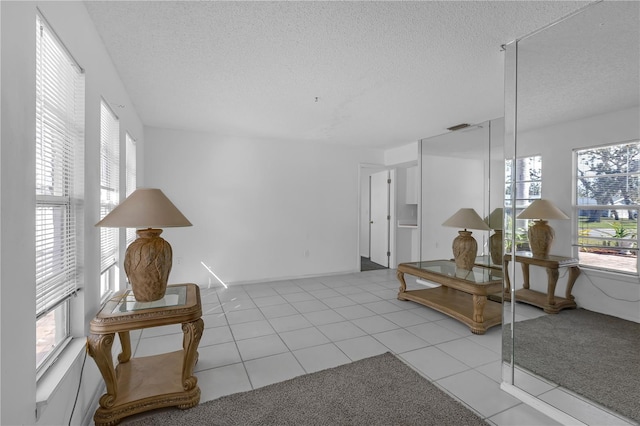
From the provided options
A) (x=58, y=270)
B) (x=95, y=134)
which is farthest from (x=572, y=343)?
(x=95, y=134)

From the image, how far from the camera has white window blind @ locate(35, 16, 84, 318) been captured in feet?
4.27

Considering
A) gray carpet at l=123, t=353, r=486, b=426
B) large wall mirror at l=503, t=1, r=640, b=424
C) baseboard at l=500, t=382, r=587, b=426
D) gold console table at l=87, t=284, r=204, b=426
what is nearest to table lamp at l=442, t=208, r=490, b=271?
large wall mirror at l=503, t=1, r=640, b=424

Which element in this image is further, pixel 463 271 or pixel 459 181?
pixel 459 181

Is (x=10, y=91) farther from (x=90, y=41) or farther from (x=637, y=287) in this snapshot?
(x=637, y=287)

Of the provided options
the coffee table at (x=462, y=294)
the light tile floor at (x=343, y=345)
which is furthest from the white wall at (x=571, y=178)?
the coffee table at (x=462, y=294)

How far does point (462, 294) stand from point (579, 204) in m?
2.37

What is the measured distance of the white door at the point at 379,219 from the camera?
6.27 metres

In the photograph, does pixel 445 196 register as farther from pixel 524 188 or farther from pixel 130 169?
pixel 130 169

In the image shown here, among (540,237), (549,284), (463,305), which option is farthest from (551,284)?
(463,305)

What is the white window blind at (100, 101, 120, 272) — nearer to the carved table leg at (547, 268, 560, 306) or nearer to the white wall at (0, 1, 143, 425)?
the white wall at (0, 1, 143, 425)

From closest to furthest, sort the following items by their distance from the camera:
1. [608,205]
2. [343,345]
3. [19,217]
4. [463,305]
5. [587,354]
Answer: [19,217] → [608,205] → [587,354] → [343,345] → [463,305]

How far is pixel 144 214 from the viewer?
1798 millimetres

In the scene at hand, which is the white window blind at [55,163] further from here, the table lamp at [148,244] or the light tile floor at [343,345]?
the light tile floor at [343,345]

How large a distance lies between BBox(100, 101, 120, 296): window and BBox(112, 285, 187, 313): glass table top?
1.33 ft
